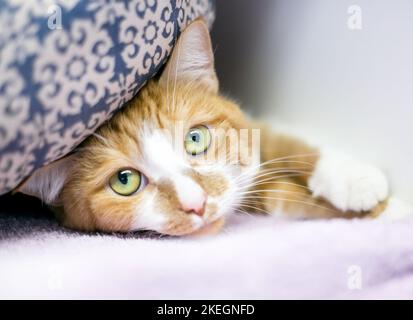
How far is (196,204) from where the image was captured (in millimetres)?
821

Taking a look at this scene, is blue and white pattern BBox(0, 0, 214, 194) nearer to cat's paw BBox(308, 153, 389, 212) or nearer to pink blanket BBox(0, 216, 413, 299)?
pink blanket BBox(0, 216, 413, 299)

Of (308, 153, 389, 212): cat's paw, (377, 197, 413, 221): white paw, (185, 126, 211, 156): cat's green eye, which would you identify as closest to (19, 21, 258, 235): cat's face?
(185, 126, 211, 156): cat's green eye

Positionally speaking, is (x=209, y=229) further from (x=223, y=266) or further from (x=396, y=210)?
(x=396, y=210)

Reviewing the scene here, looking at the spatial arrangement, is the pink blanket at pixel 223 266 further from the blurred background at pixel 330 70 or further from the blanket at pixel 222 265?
the blurred background at pixel 330 70

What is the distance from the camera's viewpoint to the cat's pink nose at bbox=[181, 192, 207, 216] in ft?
2.68

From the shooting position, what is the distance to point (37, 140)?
73 cm

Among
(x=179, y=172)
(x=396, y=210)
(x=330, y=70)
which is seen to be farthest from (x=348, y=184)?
(x=179, y=172)

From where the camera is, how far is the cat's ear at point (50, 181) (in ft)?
2.78

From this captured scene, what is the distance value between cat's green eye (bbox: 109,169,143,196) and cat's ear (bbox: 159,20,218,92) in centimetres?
22

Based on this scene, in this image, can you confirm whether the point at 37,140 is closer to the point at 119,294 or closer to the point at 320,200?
the point at 119,294
